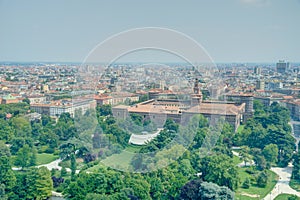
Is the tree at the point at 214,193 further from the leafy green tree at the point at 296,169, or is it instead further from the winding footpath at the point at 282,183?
the leafy green tree at the point at 296,169

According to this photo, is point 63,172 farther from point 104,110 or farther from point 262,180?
point 104,110

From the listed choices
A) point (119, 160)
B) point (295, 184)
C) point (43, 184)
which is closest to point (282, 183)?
point (295, 184)

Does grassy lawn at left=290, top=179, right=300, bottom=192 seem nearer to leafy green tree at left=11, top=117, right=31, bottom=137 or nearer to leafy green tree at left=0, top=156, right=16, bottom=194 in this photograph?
leafy green tree at left=0, top=156, right=16, bottom=194

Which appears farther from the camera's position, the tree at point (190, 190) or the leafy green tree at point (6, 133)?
the leafy green tree at point (6, 133)

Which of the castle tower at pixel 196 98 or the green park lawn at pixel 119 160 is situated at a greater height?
the castle tower at pixel 196 98

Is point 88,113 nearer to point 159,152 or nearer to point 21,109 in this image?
point 159,152

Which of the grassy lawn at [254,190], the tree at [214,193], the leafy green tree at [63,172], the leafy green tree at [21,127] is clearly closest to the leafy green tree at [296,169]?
the grassy lawn at [254,190]

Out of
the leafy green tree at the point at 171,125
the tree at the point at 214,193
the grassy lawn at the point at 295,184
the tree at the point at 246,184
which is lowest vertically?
the grassy lawn at the point at 295,184

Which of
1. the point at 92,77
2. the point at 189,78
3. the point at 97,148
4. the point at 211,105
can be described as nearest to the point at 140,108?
the point at 211,105
